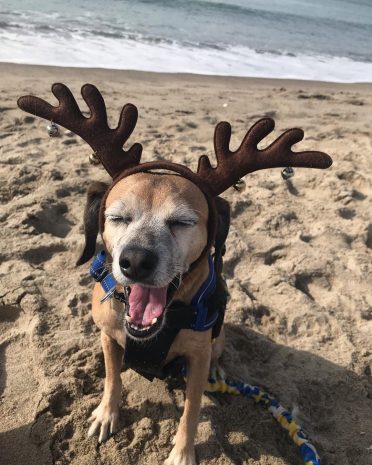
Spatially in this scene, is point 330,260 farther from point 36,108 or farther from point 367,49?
point 367,49

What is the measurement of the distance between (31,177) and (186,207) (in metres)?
2.80

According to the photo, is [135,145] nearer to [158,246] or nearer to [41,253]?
[158,246]

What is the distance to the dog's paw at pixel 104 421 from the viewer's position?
2334 mm

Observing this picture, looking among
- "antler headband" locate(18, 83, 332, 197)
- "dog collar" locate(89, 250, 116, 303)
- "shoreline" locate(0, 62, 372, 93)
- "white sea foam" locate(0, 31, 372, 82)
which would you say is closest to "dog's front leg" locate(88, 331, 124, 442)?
"dog collar" locate(89, 250, 116, 303)

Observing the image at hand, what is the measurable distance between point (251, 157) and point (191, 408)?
1.29 metres

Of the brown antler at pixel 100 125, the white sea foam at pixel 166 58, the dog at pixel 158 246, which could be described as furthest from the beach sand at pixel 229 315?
the white sea foam at pixel 166 58

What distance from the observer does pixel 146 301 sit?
1995 millimetres

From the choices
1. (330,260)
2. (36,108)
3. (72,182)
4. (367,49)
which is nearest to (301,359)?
(330,260)

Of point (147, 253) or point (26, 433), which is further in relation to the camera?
point (26, 433)

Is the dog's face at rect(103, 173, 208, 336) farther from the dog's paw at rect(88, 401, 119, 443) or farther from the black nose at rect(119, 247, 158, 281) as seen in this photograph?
the dog's paw at rect(88, 401, 119, 443)

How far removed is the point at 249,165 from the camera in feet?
7.31

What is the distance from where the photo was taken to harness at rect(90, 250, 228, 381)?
2.08 meters

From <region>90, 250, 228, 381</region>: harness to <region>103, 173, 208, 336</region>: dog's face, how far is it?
0.10 metres

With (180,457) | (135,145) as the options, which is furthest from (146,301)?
(180,457)
